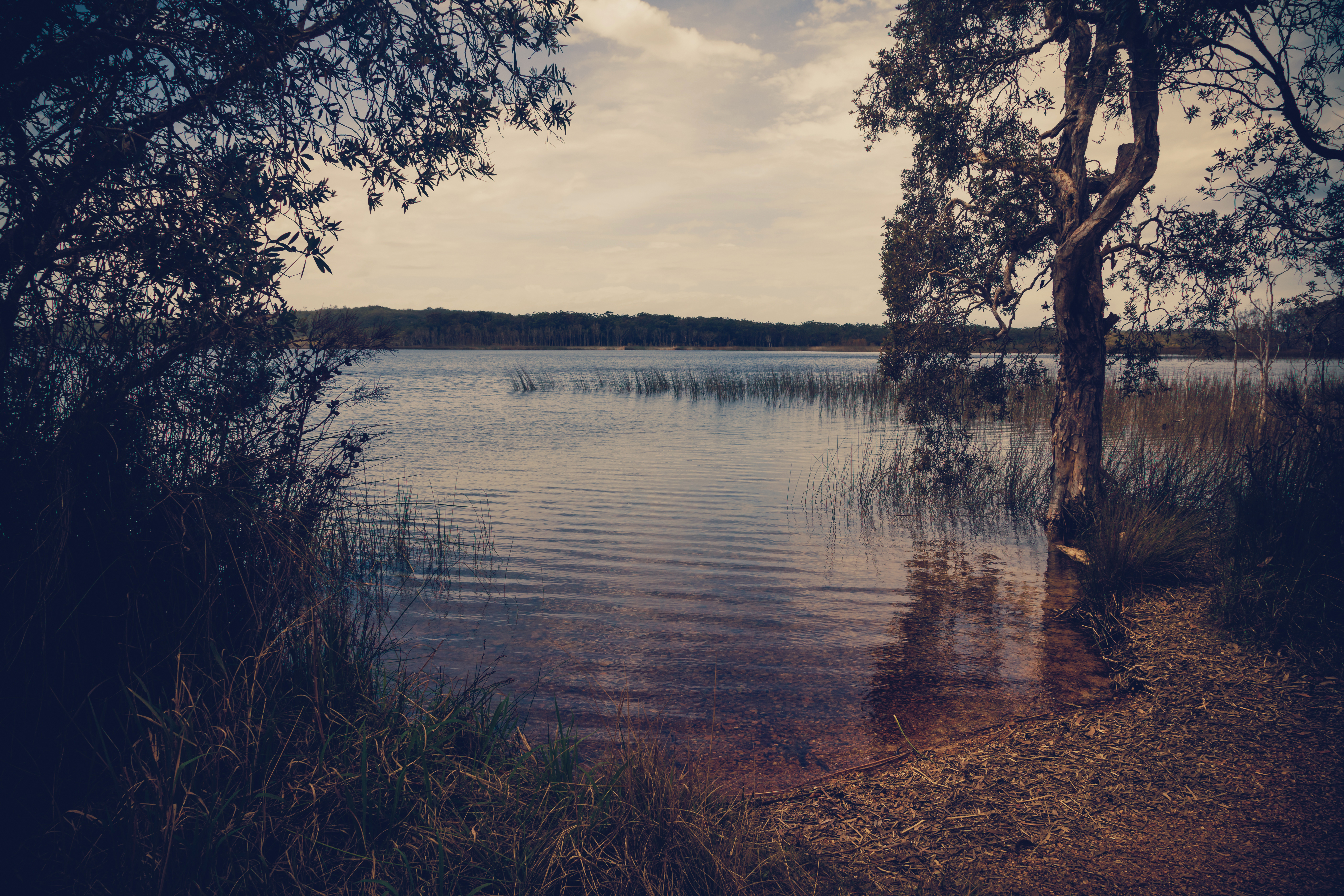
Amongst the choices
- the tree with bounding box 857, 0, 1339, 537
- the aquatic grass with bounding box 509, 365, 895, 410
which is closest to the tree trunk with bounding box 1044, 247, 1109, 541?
the tree with bounding box 857, 0, 1339, 537

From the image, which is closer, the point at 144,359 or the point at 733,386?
the point at 144,359

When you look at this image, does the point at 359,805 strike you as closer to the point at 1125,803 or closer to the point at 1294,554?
the point at 1125,803

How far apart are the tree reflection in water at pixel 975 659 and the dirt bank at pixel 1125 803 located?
0.30 m

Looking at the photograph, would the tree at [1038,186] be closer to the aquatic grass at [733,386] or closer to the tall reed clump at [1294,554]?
the tall reed clump at [1294,554]

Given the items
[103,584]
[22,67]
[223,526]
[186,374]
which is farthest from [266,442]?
[22,67]

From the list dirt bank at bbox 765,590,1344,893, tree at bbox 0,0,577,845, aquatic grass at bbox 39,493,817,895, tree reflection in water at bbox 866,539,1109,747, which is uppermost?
tree at bbox 0,0,577,845

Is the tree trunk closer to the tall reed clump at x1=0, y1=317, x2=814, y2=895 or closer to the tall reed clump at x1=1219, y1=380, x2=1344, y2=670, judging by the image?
the tall reed clump at x1=1219, y1=380, x2=1344, y2=670

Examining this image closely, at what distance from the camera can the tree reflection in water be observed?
4.57 m

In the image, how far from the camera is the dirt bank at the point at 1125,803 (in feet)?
9.10

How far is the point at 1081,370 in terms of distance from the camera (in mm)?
8273

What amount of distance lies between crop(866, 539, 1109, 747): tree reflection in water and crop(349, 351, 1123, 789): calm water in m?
0.02

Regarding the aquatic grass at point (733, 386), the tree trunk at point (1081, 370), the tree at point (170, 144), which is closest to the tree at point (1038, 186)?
the tree trunk at point (1081, 370)

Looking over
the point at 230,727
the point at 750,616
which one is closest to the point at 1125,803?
the point at 750,616

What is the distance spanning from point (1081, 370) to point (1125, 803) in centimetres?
629
